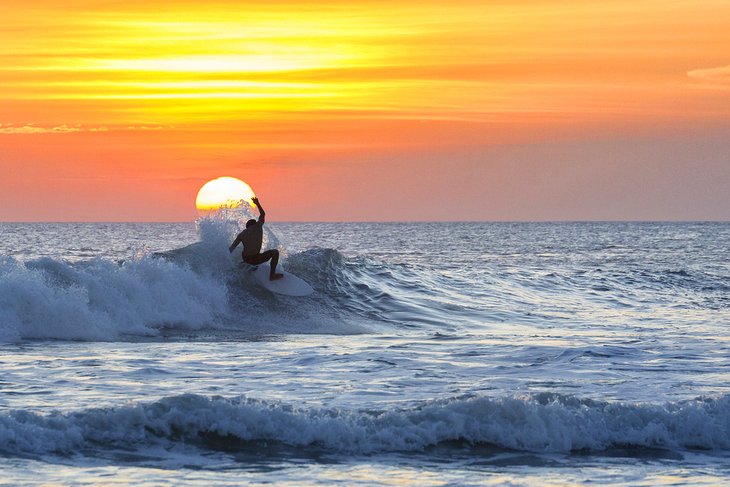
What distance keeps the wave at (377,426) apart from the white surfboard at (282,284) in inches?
459

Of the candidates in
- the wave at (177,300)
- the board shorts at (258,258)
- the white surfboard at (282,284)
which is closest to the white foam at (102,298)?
the wave at (177,300)

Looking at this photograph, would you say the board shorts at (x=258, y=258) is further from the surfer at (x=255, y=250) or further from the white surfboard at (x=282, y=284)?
the white surfboard at (x=282, y=284)

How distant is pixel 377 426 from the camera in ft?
34.0

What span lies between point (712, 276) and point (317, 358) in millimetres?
27057

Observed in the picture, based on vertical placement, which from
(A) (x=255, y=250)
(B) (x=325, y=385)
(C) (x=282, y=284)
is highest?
(A) (x=255, y=250)

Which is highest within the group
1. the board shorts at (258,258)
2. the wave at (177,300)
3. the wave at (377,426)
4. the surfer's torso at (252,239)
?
the surfer's torso at (252,239)

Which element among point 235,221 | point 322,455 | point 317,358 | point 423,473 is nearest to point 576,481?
point 423,473

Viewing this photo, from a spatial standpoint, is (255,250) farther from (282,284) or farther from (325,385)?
(325,385)

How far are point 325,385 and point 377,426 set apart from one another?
222 centimetres

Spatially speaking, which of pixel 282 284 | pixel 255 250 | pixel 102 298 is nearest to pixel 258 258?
pixel 255 250

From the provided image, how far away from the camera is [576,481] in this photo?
9055 mm

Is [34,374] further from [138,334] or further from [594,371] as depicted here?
[594,371]

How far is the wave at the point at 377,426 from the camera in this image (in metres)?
10.1

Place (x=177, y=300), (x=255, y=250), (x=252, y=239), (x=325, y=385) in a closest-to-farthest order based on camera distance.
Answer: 1. (x=325, y=385)
2. (x=177, y=300)
3. (x=252, y=239)
4. (x=255, y=250)
